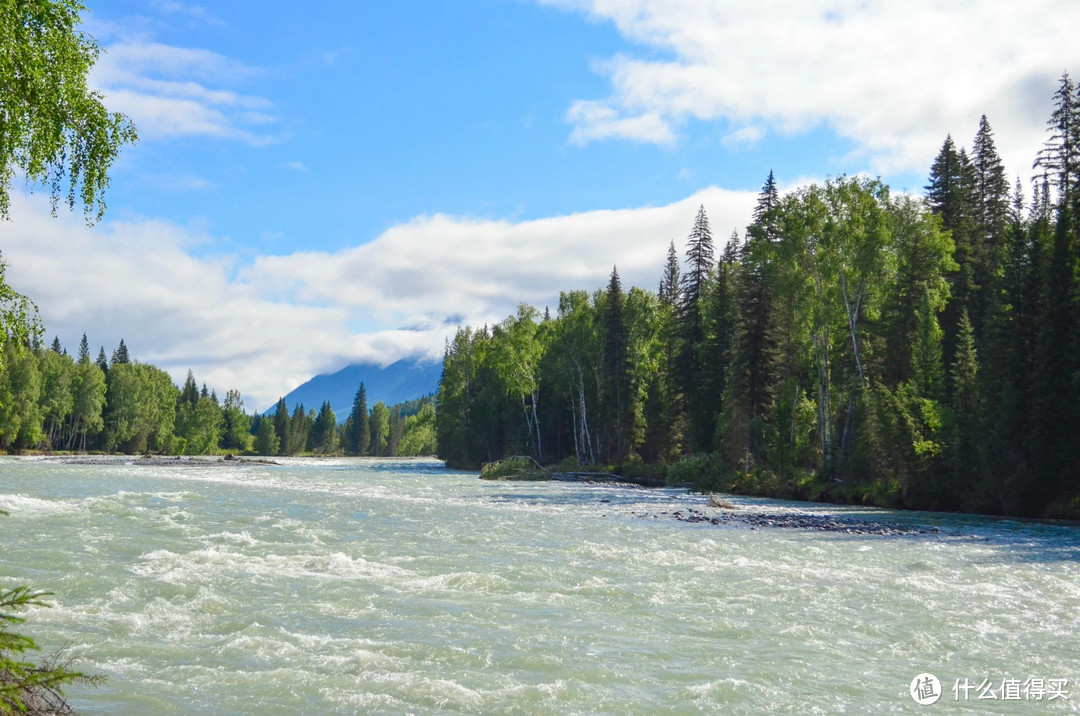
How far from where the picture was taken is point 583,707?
795 centimetres

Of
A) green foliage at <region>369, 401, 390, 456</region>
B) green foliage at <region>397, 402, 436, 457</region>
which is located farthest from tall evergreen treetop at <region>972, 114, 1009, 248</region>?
green foliage at <region>369, 401, 390, 456</region>

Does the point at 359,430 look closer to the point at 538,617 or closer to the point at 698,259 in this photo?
the point at 698,259

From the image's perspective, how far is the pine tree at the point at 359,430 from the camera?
185625 millimetres

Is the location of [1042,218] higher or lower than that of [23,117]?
higher

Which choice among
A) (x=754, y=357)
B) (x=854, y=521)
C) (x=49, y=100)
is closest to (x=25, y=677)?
(x=49, y=100)

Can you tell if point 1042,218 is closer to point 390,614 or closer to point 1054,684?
point 1054,684

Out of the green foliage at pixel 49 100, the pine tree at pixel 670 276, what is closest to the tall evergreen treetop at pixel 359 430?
the pine tree at pixel 670 276

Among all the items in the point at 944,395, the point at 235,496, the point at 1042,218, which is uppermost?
the point at 1042,218

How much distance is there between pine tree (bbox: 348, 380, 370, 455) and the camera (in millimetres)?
185625

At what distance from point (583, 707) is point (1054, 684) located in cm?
544

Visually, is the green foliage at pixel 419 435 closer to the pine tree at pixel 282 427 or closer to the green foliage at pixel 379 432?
the green foliage at pixel 379 432

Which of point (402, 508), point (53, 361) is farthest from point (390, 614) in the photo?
point (53, 361)

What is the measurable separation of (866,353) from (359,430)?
156528 millimetres

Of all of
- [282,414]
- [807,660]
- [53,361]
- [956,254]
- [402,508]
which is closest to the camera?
[807,660]
